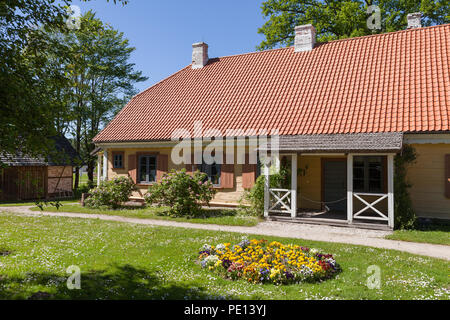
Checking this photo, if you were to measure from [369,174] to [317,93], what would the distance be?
4177 mm

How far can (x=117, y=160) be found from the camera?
17453 mm

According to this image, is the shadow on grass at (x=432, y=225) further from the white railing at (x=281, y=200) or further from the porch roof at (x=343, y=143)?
the white railing at (x=281, y=200)

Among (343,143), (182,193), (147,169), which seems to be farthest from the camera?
(147,169)

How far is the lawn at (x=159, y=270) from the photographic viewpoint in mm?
5164

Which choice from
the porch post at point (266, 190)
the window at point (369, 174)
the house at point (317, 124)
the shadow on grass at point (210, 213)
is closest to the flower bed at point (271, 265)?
the house at point (317, 124)

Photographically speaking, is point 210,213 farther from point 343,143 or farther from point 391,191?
point 391,191

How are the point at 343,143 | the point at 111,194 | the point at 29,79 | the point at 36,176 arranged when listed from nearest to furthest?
the point at 29,79
the point at 343,143
the point at 111,194
the point at 36,176

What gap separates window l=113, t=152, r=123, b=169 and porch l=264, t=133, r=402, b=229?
8553 millimetres

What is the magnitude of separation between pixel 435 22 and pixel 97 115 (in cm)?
2659

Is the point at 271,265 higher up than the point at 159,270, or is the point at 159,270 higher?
the point at 271,265

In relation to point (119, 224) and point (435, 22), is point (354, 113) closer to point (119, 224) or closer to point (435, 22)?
point (119, 224)

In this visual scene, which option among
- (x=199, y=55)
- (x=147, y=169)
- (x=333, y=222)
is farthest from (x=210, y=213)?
(x=199, y=55)

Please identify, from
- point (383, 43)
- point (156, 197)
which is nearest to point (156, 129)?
point (156, 197)
